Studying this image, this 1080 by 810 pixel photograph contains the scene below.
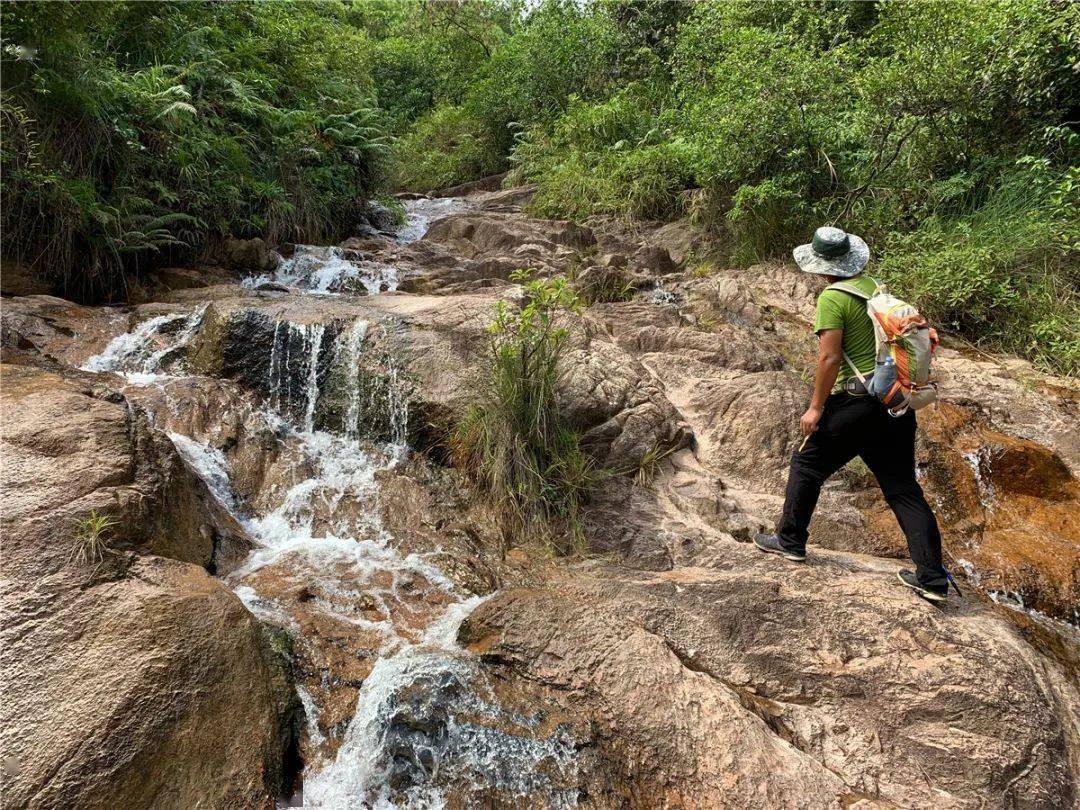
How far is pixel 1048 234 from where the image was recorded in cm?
→ 570

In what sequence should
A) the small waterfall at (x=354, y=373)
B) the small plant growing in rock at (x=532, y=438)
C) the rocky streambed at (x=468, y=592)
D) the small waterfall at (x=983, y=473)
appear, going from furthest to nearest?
the small waterfall at (x=354, y=373), the small waterfall at (x=983, y=473), the small plant growing in rock at (x=532, y=438), the rocky streambed at (x=468, y=592)

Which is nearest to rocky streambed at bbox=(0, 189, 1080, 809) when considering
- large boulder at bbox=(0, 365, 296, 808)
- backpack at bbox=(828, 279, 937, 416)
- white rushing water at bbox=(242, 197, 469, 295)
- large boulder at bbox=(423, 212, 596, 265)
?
large boulder at bbox=(0, 365, 296, 808)

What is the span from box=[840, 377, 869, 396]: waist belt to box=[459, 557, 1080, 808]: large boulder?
118 cm

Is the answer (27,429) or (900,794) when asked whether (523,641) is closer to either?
(900,794)

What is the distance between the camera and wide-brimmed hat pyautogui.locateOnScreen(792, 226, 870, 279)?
3.40m

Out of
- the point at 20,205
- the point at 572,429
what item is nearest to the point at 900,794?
the point at 572,429

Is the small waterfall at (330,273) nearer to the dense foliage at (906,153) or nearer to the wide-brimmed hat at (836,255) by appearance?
the dense foliage at (906,153)

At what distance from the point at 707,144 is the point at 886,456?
21.7 feet

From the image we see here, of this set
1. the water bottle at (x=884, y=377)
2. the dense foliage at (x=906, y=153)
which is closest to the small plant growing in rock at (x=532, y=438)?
the water bottle at (x=884, y=377)

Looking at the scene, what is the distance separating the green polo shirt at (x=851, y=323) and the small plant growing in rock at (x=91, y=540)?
153 inches

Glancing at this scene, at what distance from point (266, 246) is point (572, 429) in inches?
270

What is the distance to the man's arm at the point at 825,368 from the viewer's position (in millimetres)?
3264

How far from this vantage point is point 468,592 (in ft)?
12.8

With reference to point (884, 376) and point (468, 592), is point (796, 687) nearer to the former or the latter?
point (884, 376)
